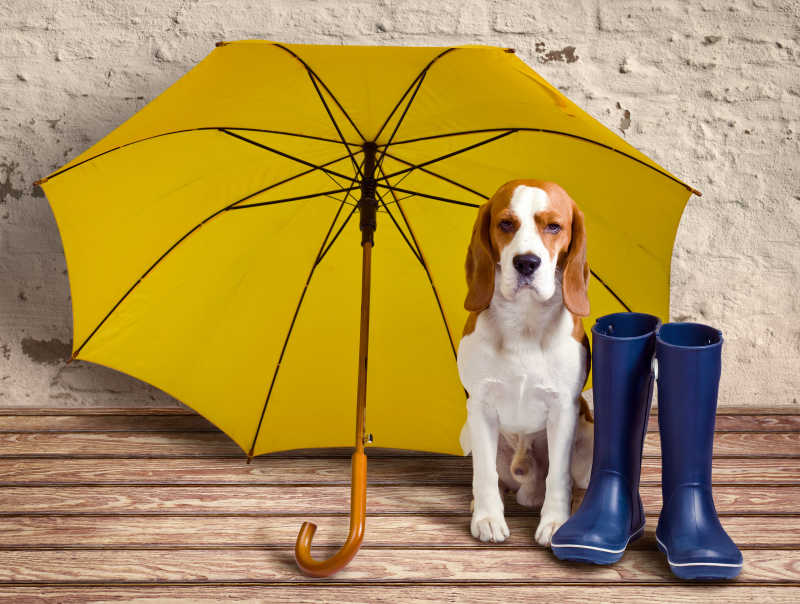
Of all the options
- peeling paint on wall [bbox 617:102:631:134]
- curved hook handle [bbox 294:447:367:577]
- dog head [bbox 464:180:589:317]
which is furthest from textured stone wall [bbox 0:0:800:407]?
curved hook handle [bbox 294:447:367:577]

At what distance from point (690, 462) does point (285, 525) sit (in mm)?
807

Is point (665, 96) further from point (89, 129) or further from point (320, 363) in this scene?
point (89, 129)

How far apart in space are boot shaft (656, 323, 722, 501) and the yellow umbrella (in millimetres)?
292

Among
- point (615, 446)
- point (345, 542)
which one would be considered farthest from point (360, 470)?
point (615, 446)

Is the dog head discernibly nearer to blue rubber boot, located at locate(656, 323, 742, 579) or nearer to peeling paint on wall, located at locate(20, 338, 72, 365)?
blue rubber boot, located at locate(656, 323, 742, 579)

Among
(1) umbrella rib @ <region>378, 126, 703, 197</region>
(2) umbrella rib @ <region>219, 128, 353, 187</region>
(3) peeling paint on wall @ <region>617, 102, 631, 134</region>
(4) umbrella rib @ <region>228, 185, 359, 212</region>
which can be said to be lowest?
(4) umbrella rib @ <region>228, 185, 359, 212</region>

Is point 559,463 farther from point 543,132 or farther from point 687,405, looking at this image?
point 543,132

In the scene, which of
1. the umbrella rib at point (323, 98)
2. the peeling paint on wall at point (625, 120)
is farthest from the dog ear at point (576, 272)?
the peeling paint on wall at point (625, 120)

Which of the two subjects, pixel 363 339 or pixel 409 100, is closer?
pixel 409 100

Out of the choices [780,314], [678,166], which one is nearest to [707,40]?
[678,166]

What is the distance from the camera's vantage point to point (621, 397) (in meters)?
1.44

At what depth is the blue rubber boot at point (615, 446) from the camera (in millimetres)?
1403

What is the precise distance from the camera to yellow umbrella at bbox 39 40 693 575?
1426mm

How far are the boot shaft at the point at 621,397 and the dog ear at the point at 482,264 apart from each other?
0.74ft
